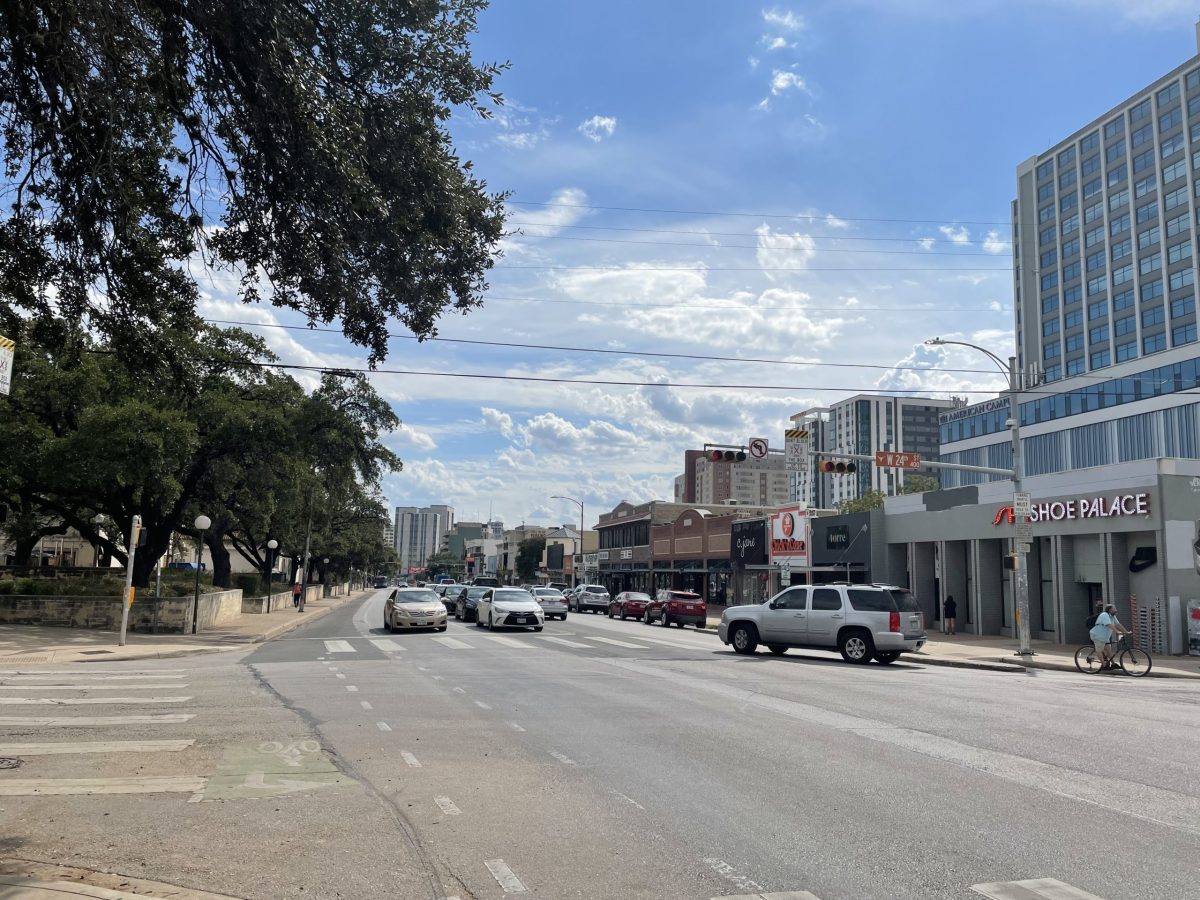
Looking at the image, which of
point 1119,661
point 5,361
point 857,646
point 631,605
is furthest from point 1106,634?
point 631,605

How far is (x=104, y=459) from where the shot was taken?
22.4m

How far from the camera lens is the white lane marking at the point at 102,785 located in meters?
7.07

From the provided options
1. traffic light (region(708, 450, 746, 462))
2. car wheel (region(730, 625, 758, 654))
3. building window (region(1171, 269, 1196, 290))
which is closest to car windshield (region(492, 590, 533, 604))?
traffic light (region(708, 450, 746, 462))

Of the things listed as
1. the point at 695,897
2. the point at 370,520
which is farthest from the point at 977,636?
the point at 370,520

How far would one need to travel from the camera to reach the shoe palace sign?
2602 cm

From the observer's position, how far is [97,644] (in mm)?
20922

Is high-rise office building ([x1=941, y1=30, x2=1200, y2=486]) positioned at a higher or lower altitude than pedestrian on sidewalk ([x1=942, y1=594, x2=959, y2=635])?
higher

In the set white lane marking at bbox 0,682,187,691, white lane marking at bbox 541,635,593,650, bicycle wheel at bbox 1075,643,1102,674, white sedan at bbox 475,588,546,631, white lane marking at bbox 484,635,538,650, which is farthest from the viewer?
white sedan at bbox 475,588,546,631

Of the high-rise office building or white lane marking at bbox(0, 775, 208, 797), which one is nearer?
white lane marking at bbox(0, 775, 208, 797)

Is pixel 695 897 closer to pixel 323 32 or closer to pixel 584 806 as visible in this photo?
pixel 584 806

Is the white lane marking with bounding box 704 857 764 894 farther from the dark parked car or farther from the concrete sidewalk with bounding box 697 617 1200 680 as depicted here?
the dark parked car

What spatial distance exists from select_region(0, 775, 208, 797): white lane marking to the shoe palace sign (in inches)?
895

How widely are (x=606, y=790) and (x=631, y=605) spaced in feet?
123

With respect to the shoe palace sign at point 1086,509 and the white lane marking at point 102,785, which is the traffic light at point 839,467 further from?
the white lane marking at point 102,785
